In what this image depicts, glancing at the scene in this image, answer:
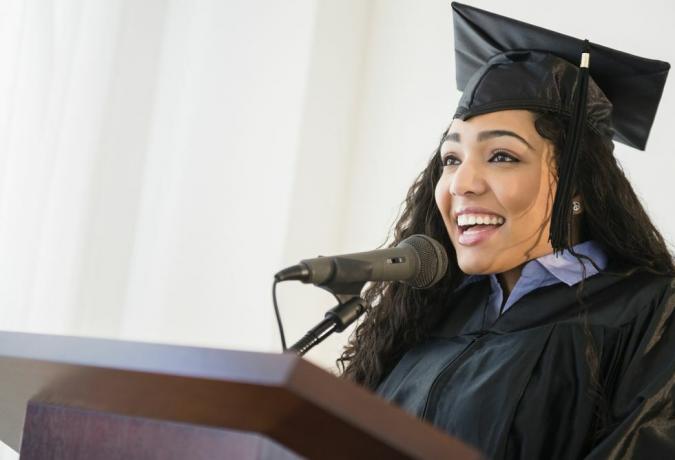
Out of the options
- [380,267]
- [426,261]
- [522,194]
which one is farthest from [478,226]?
[380,267]

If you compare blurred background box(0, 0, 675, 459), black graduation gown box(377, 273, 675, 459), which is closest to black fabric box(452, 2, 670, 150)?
black graduation gown box(377, 273, 675, 459)

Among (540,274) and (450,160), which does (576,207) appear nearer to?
(540,274)

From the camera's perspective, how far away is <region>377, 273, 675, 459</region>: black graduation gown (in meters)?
1.77

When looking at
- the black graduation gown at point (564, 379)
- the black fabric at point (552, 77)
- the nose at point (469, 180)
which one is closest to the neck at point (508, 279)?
the black graduation gown at point (564, 379)

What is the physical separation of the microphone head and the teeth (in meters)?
0.41

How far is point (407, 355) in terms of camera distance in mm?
2248

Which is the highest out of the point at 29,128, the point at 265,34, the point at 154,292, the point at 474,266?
the point at 265,34

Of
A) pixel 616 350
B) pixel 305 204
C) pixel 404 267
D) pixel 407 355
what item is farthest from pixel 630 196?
pixel 305 204

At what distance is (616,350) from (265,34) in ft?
6.06

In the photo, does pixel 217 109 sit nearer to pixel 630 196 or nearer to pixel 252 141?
pixel 252 141

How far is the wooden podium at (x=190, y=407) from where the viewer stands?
81cm

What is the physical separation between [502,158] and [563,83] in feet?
0.65

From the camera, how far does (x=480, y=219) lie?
2078mm

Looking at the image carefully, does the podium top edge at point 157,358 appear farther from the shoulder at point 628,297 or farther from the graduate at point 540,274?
the shoulder at point 628,297
